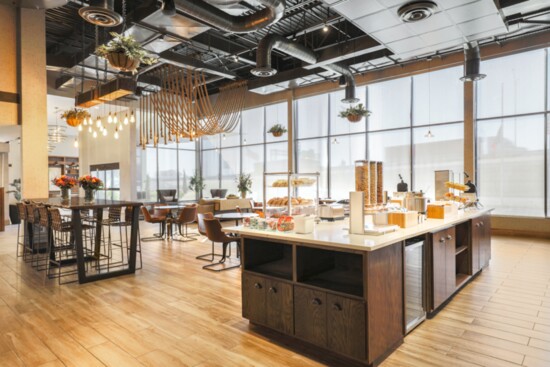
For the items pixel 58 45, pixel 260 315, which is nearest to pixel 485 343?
pixel 260 315

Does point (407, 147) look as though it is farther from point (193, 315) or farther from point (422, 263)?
point (193, 315)

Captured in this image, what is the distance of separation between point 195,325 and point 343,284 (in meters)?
1.64

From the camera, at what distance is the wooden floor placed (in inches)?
112

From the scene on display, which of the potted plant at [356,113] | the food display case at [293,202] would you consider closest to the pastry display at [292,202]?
the food display case at [293,202]

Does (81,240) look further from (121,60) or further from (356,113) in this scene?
(356,113)

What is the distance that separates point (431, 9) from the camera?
15.6ft

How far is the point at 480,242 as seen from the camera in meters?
5.11

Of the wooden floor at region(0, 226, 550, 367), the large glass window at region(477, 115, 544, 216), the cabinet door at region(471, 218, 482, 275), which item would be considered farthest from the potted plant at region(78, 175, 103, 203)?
the large glass window at region(477, 115, 544, 216)

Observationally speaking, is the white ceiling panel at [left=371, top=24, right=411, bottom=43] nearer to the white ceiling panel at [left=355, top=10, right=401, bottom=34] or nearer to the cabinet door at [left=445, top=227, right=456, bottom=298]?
the white ceiling panel at [left=355, top=10, right=401, bottom=34]

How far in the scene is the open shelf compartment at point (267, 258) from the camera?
331 cm

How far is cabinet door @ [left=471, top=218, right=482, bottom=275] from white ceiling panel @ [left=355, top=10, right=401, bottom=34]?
10.7ft

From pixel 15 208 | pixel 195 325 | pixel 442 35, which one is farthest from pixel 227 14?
pixel 15 208

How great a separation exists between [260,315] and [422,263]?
1673mm

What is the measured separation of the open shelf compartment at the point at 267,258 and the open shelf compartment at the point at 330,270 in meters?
0.22
